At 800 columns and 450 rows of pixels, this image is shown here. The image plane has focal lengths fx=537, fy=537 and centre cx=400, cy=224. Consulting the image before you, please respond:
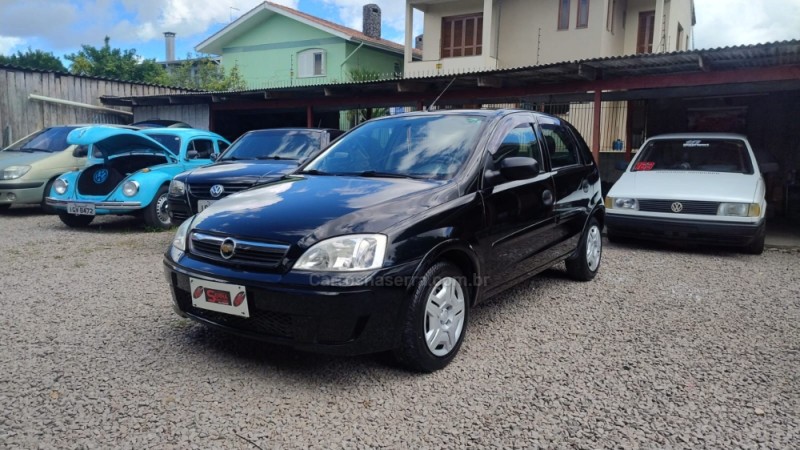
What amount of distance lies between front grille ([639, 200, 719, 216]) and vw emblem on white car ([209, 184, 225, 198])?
5233mm

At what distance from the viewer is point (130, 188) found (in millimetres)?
7805

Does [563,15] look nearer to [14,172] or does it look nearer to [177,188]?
[177,188]

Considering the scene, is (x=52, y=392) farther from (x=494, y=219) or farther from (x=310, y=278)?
(x=494, y=219)

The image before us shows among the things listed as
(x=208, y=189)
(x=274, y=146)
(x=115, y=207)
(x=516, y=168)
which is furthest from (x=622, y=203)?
(x=115, y=207)

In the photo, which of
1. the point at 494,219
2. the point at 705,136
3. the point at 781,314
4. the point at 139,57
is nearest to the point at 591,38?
the point at 705,136

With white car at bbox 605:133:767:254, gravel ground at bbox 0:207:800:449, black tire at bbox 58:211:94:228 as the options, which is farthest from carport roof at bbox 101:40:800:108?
black tire at bbox 58:211:94:228

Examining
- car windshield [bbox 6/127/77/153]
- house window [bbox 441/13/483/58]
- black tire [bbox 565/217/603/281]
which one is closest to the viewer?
black tire [bbox 565/217/603/281]

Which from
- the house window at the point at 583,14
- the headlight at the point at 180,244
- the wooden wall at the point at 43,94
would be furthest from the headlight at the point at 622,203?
the wooden wall at the point at 43,94

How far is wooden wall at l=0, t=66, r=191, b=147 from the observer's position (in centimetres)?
1401

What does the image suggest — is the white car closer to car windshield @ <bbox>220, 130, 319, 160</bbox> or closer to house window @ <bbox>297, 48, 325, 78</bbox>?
car windshield @ <bbox>220, 130, 319, 160</bbox>

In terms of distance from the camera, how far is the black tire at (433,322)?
9.76ft

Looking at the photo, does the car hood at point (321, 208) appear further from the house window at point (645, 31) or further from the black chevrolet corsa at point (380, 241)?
the house window at point (645, 31)

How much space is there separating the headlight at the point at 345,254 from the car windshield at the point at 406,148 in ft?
2.87

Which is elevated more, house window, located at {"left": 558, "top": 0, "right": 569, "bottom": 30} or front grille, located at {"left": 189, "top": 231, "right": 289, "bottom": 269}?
house window, located at {"left": 558, "top": 0, "right": 569, "bottom": 30}
